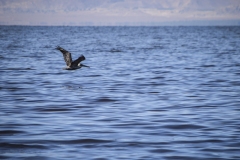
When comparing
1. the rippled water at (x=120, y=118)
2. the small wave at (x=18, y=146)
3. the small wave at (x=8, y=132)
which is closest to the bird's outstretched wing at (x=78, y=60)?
the rippled water at (x=120, y=118)

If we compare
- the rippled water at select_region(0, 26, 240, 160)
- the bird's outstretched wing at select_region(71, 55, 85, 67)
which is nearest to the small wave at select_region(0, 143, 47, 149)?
the rippled water at select_region(0, 26, 240, 160)

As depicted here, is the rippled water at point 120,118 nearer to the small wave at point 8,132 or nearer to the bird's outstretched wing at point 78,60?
the small wave at point 8,132

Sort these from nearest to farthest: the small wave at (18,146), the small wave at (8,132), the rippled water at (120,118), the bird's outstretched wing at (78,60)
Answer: the rippled water at (120,118), the small wave at (18,146), the small wave at (8,132), the bird's outstretched wing at (78,60)

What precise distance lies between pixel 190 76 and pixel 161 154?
47.4 ft

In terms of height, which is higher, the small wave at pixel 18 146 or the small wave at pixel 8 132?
the small wave at pixel 18 146

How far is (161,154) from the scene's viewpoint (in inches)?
354

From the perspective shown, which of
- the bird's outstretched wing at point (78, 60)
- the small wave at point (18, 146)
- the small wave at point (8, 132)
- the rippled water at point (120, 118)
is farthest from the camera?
the bird's outstretched wing at point (78, 60)

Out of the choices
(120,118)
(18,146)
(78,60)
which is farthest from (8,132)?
(78,60)

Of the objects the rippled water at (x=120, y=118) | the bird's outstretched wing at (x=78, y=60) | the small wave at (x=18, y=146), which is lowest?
the rippled water at (x=120, y=118)

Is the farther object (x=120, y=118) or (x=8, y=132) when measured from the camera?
(x=120, y=118)

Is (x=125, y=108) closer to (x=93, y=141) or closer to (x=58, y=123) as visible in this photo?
(x=58, y=123)

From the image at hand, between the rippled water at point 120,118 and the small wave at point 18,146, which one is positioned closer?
the rippled water at point 120,118

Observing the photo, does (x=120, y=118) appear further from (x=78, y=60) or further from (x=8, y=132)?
(x=78, y=60)

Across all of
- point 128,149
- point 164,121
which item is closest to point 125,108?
point 164,121
